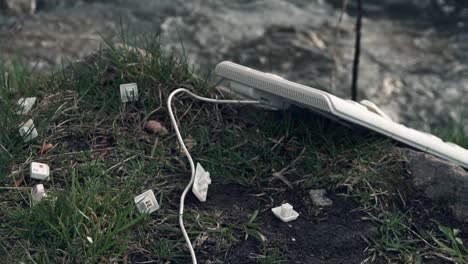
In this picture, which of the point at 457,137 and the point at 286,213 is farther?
the point at 457,137

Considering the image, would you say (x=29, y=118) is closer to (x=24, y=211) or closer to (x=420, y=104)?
(x=24, y=211)

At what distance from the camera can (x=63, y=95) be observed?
3457 mm

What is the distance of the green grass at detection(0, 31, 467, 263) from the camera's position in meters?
2.75

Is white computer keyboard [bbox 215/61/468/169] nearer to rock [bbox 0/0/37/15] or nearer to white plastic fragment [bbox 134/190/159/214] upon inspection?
white plastic fragment [bbox 134/190/159/214]

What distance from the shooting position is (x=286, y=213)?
2.96m

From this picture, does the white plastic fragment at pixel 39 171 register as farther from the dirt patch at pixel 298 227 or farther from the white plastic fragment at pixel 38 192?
the dirt patch at pixel 298 227

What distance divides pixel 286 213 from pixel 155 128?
70cm

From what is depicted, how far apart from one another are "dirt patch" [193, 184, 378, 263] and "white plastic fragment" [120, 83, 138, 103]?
57 centimetres

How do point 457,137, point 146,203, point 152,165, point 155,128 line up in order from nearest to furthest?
point 146,203 → point 152,165 → point 155,128 → point 457,137

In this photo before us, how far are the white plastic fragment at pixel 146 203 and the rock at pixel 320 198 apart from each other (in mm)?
592

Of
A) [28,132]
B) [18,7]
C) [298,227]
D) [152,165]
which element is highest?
[28,132]

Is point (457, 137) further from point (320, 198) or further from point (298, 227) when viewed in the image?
point (298, 227)

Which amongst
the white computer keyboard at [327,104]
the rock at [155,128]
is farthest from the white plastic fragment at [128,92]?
the white computer keyboard at [327,104]

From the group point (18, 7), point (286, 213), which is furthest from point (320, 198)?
point (18, 7)
